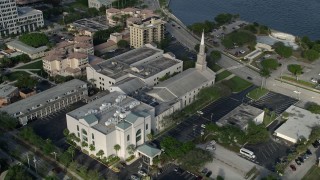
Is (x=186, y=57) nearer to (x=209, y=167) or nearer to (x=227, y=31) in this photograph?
(x=227, y=31)

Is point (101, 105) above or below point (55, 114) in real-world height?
A: above

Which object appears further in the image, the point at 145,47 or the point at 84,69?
the point at 145,47

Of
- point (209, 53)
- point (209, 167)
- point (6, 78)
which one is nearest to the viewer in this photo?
point (209, 167)

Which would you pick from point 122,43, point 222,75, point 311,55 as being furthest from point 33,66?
point 311,55

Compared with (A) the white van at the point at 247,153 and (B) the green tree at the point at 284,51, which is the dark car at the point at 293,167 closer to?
(A) the white van at the point at 247,153

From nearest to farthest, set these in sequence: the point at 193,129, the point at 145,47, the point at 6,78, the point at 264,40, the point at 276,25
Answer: the point at 193,129
the point at 6,78
the point at 145,47
the point at 264,40
the point at 276,25

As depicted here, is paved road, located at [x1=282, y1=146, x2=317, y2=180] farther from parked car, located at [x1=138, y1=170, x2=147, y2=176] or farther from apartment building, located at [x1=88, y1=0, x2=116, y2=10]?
apartment building, located at [x1=88, y1=0, x2=116, y2=10]

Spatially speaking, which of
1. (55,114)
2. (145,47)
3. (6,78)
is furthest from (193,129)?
(6,78)
